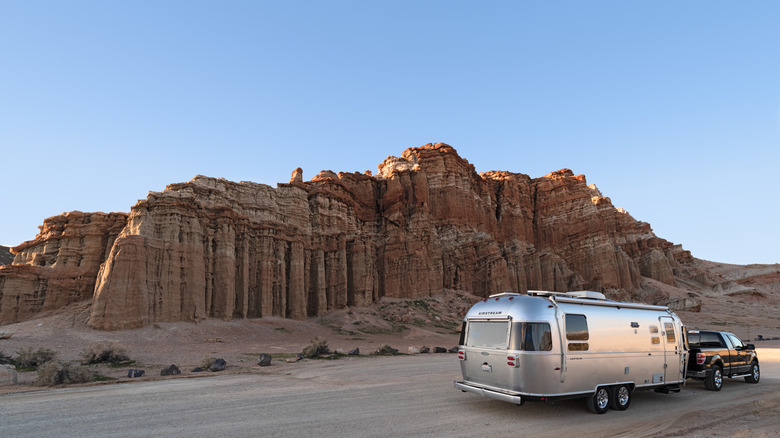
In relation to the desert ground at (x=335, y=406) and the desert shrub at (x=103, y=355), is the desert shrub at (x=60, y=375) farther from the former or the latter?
the desert shrub at (x=103, y=355)

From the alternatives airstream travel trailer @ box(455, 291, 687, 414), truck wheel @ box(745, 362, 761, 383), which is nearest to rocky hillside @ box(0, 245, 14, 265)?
airstream travel trailer @ box(455, 291, 687, 414)

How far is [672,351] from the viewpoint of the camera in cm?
1284

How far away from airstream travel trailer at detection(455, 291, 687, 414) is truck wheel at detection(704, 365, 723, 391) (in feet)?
8.72

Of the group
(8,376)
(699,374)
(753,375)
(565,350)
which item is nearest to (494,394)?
(565,350)

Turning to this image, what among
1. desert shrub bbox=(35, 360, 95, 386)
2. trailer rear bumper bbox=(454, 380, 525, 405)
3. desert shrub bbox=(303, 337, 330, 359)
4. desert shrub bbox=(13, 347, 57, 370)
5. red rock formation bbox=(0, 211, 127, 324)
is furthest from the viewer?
red rock formation bbox=(0, 211, 127, 324)

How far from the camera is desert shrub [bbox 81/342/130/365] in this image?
918 inches

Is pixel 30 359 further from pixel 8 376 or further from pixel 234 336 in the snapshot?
pixel 234 336

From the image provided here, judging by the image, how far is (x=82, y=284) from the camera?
42.8 m

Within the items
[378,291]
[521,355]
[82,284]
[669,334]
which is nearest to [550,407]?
[521,355]

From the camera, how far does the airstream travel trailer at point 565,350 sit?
9.95m

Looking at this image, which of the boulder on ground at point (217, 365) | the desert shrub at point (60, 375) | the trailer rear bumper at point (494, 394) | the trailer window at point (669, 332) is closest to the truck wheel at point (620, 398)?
the trailer window at point (669, 332)

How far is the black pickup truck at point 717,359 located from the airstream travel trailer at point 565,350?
2.29 meters

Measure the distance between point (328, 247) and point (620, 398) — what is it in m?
52.8

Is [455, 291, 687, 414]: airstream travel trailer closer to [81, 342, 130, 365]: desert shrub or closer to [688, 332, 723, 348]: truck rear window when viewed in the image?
[688, 332, 723, 348]: truck rear window
